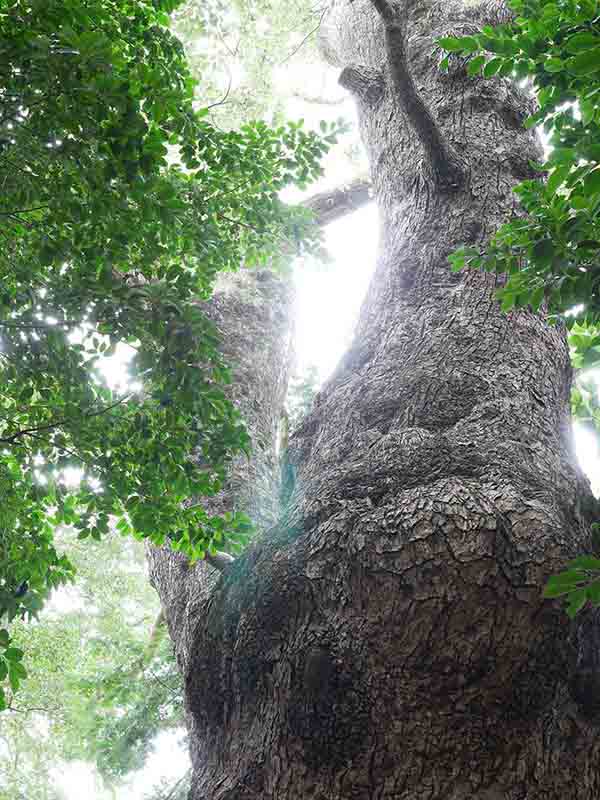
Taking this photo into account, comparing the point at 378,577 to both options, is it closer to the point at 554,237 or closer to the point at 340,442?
the point at 340,442

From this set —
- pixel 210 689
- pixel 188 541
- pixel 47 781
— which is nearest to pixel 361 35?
pixel 188 541

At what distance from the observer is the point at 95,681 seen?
5594 millimetres

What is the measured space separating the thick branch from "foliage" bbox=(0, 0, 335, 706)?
4342mm

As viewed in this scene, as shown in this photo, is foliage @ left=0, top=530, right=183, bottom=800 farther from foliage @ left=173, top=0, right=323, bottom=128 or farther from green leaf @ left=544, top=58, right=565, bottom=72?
foliage @ left=173, top=0, right=323, bottom=128

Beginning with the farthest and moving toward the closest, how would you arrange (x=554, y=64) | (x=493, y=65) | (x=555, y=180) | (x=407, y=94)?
(x=407, y=94) → (x=493, y=65) → (x=554, y=64) → (x=555, y=180)

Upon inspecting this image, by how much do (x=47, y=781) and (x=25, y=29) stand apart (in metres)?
13.1

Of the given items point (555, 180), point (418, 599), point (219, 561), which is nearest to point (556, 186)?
point (555, 180)

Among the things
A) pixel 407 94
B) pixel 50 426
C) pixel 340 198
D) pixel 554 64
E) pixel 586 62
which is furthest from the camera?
Answer: pixel 340 198

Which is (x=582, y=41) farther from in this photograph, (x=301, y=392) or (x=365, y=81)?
(x=301, y=392)

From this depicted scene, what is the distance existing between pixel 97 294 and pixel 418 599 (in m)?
1.27

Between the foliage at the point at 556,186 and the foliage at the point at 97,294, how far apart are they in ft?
2.98

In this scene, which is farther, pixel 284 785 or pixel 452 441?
pixel 452 441

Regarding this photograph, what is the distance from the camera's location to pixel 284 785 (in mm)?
1845

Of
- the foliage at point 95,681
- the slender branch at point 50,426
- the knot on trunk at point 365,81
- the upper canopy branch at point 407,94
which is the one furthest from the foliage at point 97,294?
the knot on trunk at point 365,81
